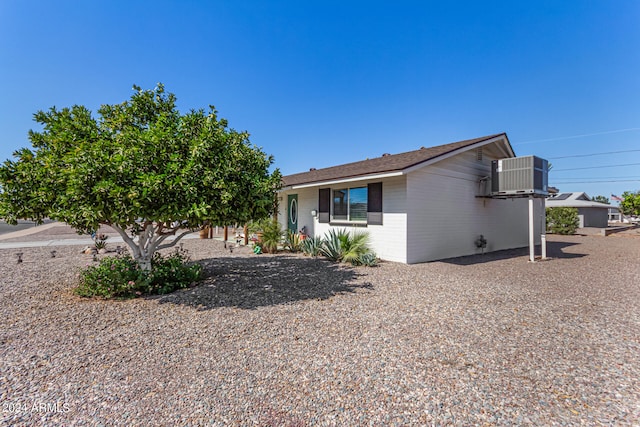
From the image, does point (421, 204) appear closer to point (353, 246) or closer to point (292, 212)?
point (353, 246)

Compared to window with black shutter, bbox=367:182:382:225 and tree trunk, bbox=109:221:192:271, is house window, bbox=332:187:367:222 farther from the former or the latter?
tree trunk, bbox=109:221:192:271

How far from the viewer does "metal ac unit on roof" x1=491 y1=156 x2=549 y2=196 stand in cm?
936

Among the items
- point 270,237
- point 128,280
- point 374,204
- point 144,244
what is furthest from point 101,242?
point 374,204

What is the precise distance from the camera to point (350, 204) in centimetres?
1035

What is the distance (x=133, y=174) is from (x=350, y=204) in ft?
23.4

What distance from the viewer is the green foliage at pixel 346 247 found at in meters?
8.70

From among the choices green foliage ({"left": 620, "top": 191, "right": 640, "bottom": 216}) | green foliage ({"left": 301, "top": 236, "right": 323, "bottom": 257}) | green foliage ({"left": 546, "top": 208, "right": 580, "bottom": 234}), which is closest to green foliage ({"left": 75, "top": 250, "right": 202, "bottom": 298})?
green foliage ({"left": 301, "top": 236, "right": 323, "bottom": 257})

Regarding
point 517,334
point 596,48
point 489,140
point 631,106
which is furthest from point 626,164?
point 517,334

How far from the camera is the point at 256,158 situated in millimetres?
5871

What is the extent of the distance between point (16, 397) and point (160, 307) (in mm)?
2281

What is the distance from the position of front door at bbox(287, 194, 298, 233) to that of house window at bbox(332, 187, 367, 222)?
9.20 ft

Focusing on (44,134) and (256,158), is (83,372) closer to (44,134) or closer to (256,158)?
(256,158)

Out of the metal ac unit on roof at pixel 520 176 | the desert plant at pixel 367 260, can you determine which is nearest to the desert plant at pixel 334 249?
the desert plant at pixel 367 260

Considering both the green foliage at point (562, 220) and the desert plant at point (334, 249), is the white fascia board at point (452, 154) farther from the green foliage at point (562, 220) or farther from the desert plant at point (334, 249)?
the green foliage at point (562, 220)
